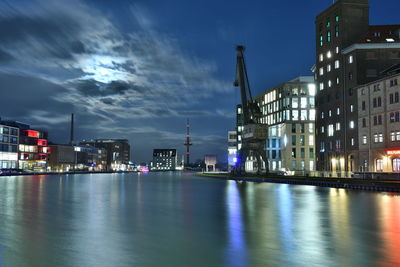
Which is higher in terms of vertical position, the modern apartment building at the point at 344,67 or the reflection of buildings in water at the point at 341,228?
the modern apartment building at the point at 344,67

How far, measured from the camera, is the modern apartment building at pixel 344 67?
308ft

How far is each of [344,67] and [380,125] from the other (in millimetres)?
23981

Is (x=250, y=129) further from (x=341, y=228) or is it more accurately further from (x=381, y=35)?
(x=341, y=228)

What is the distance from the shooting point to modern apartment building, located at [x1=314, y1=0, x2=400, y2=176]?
93938 millimetres

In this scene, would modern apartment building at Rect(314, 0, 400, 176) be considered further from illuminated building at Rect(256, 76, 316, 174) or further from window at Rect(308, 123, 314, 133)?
window at Rect(308, 123, 314, 133)

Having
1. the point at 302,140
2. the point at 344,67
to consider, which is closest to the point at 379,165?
the point at 344,67

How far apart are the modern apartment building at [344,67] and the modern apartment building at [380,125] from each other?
158 inches

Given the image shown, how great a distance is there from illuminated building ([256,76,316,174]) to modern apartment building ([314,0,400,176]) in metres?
21.8

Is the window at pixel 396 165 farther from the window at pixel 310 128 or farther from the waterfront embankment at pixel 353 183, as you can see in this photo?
the window at pixel 310 128

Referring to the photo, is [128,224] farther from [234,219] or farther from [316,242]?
[316,242]

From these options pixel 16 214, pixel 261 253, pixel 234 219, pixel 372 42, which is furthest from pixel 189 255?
pixel 372 42

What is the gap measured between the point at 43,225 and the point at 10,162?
177 metres

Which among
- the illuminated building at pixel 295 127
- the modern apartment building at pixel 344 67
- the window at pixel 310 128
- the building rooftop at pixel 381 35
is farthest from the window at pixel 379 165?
the window at pixel 310 128

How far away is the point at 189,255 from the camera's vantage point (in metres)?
15.7
